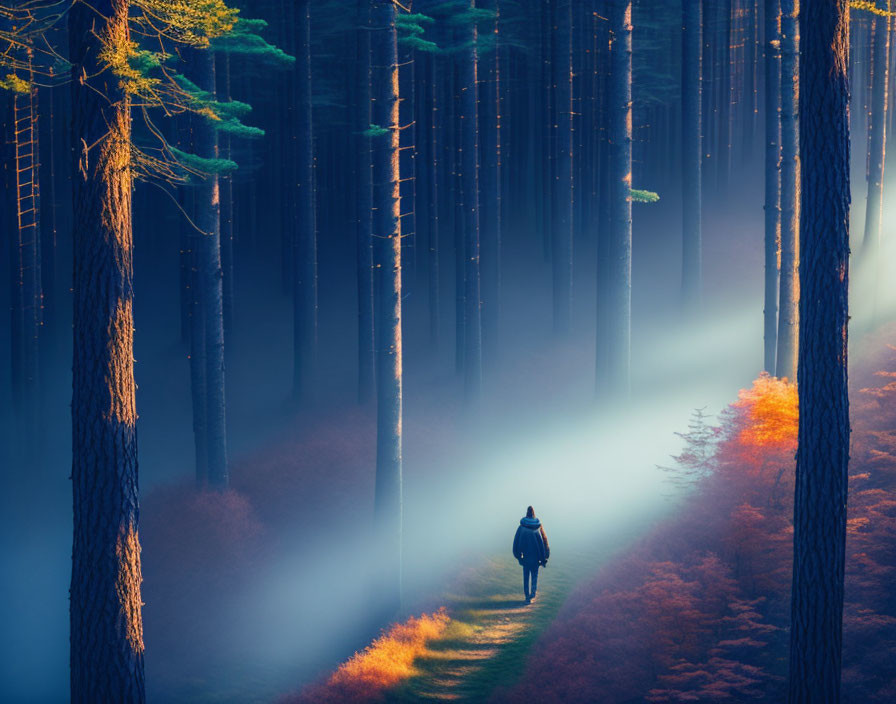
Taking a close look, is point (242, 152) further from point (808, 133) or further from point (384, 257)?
point (808, 133)

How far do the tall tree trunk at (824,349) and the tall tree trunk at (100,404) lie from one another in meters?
6.71

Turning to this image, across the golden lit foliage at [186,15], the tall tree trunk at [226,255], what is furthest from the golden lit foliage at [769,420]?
the tall tree trunk at [226,255]

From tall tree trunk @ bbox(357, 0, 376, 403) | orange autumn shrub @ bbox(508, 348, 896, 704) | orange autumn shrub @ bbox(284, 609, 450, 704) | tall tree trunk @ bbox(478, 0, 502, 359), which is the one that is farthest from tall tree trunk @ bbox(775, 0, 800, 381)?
tall tree trunk @ bbox(357, 0, 376, 403)

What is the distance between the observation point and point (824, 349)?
7.50m

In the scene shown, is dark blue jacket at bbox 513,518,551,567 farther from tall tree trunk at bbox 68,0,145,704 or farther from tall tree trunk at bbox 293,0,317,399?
tall tree trunk at bbox 293,0,317,399

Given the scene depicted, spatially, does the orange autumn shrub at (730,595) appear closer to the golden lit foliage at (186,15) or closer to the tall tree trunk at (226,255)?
the golden lit foliage at (186,15)

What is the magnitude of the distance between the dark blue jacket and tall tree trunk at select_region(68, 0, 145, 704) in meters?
6.83

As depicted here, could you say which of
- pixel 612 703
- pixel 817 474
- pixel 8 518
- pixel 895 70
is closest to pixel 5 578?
pixel 8 518

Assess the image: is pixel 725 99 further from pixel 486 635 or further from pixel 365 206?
pixel 486 635

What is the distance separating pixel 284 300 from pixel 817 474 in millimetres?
26495

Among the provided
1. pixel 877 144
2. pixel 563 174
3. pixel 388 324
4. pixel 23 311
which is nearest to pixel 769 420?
pixel 388 324

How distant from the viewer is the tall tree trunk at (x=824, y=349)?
24.3 ft

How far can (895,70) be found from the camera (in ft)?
96.9

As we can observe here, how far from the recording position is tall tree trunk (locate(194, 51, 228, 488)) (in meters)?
15.6
